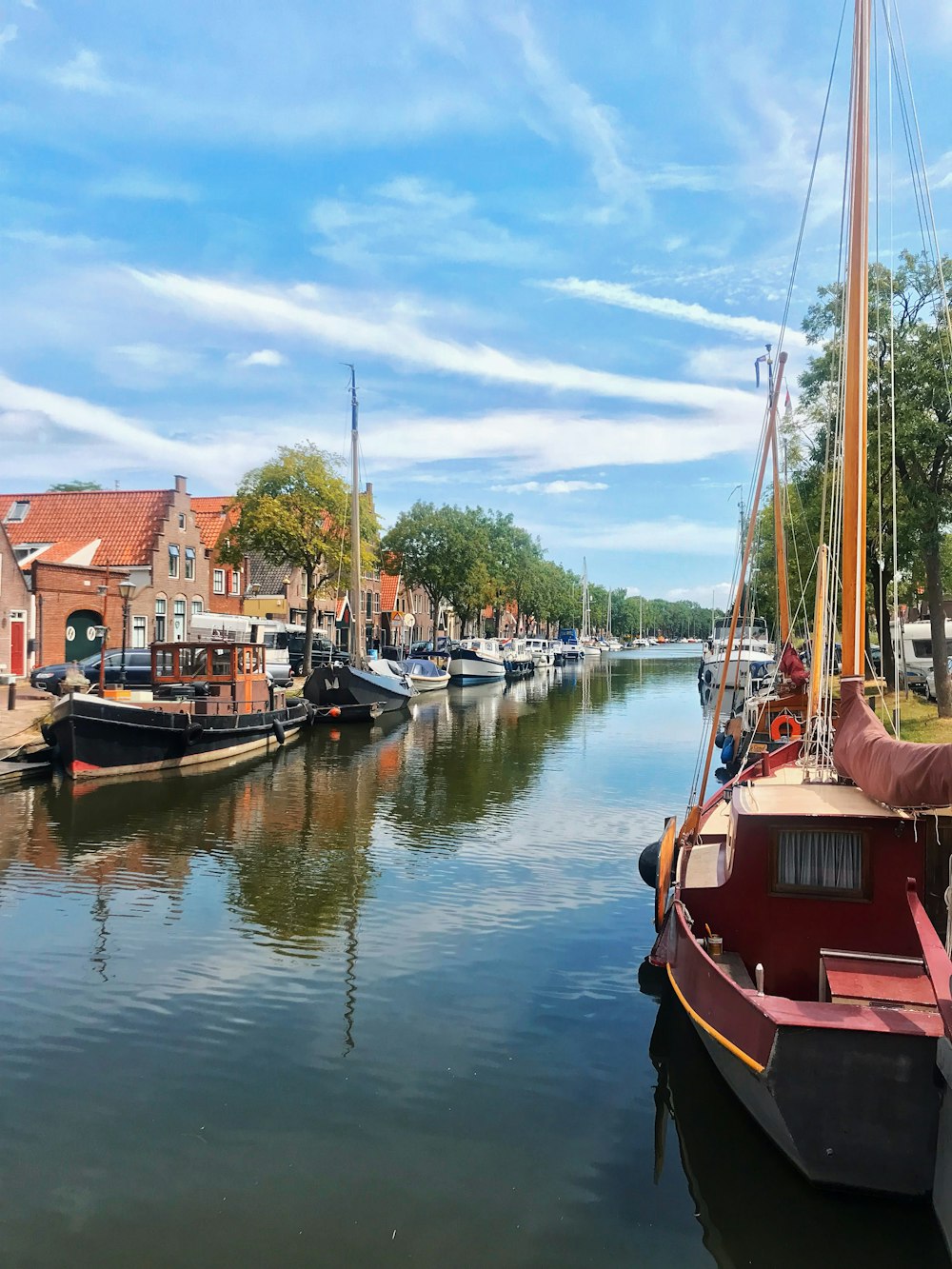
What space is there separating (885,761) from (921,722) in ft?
67.1

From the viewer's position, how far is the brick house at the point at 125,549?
42.0 metres

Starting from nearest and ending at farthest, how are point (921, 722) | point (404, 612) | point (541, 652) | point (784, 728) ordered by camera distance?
point (784, 728)
point (921, 722)
point (404, 612)
point (541, 652)

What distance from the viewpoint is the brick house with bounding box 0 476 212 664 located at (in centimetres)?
Answer: 4197

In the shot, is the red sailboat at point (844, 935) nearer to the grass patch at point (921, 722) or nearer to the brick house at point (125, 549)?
the grass patch at point (921, 722)

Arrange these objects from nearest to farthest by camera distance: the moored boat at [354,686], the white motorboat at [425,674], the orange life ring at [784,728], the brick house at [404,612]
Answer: the orange life ring at [784,728]
the moored boat at [354,686]
the white motorboat at [425,674]
the brick house at [404,612]

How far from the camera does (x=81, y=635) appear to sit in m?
40.8

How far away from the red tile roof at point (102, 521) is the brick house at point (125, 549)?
5cm

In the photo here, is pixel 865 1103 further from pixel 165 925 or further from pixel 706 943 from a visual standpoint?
pixel 165 925

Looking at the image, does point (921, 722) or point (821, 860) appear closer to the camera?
point (821, 860)

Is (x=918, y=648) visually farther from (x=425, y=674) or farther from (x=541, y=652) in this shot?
(x=541, y=652)

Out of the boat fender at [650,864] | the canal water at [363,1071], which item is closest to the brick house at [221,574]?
the canal water at [363,1071]

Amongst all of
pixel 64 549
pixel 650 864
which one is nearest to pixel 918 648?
pixel 650 864

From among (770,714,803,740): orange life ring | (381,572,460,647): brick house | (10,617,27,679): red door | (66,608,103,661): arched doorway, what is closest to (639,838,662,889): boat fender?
(770,714,803,740): orange life ring

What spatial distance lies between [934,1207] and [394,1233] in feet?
11.2
